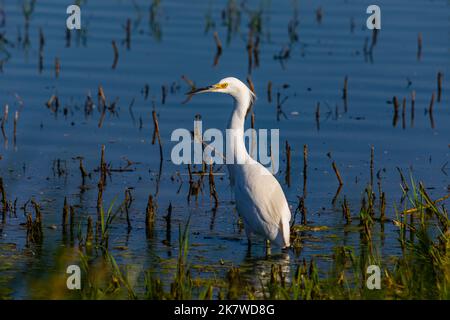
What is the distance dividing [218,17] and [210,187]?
747 centimetres

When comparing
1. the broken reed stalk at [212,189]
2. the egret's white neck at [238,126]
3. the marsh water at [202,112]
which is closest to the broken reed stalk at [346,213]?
the marsh water at [202,112]

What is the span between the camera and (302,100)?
1272cm

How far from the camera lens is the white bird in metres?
7.82

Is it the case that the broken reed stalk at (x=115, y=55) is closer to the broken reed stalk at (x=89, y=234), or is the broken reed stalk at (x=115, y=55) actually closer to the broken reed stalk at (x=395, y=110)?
the broken reed stalk at (x=395, y=110)

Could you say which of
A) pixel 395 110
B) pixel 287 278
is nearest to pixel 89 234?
pixel 287 278

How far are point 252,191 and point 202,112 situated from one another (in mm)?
4099

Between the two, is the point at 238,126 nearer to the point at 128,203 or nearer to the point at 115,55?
the point at 128,203

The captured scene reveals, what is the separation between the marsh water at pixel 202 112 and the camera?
8189 mm

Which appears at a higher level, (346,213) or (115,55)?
(115,55)

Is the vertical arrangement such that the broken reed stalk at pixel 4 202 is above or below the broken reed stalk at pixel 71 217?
above

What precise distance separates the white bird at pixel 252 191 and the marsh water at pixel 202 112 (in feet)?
0.81

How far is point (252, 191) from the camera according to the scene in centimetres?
812

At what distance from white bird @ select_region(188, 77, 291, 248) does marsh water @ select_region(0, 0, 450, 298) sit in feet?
0.81
